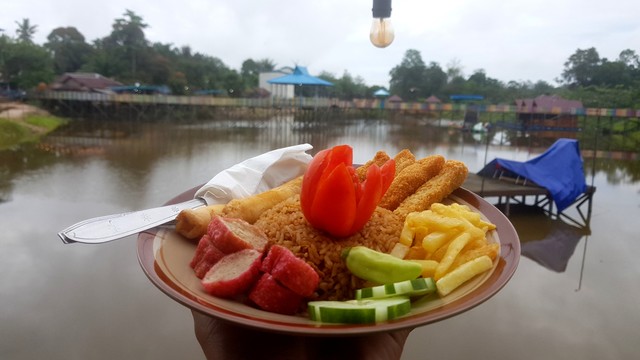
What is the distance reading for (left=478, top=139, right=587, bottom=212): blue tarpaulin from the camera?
25.6ft

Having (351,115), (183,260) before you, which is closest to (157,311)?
(183,260)

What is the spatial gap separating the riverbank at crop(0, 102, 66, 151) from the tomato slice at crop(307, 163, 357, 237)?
16.6 meters

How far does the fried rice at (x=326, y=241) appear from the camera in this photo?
118 cm

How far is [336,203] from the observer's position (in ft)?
3.95

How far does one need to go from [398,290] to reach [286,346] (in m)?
0.33

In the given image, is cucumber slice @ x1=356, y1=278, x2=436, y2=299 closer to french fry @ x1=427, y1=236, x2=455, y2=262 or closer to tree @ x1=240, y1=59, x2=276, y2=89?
french fry @ x1=427, y1=236, x2=455, y2=262

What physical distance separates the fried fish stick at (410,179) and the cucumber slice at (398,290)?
0.73 m

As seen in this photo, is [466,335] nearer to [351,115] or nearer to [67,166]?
Answer: [67,166]

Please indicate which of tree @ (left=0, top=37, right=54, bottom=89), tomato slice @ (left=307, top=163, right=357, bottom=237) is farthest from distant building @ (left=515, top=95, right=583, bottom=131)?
tree @ (left=0, top=37, right=54, bottom=89)

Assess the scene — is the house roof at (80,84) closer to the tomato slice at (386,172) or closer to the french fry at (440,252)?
the tomato slice at (386,172)

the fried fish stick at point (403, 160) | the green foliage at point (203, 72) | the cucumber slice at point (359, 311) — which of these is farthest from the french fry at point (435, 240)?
the green foliage at point (203, 72)

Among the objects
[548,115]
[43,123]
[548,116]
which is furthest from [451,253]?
[548,116]

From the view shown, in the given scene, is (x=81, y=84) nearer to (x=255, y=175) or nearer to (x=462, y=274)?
(x=255, y=175)

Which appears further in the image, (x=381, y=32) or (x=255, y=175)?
(x=381, y=32)
